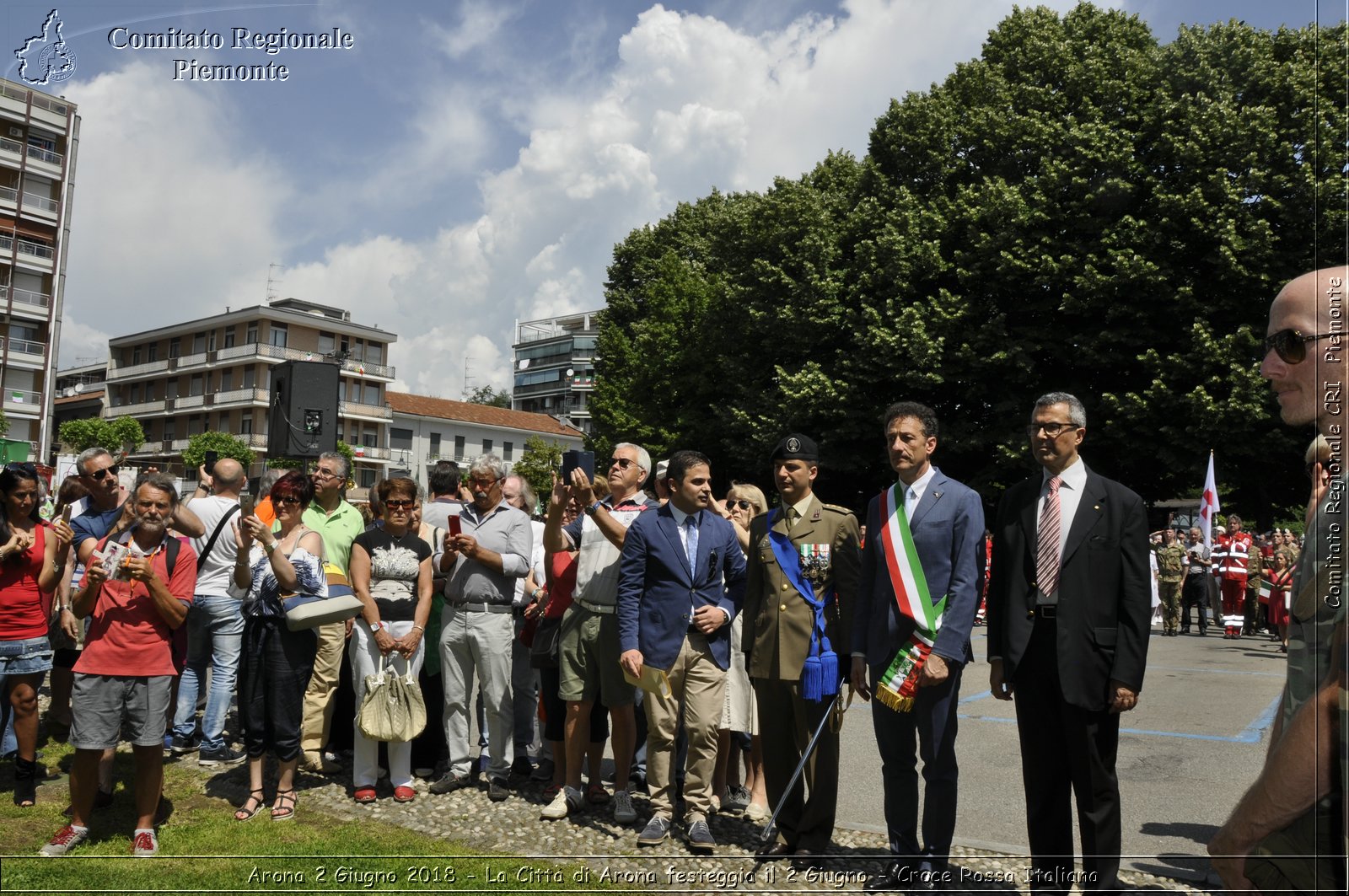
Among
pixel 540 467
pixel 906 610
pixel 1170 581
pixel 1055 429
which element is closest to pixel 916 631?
pixel 906 610

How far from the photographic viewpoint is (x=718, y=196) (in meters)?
40.2

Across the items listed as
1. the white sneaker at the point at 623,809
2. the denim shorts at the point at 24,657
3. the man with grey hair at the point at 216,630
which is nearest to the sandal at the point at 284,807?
the man with grey hair at the point at 216,630

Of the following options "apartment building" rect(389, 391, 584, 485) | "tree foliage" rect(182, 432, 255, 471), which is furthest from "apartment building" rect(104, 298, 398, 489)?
"tree foliage" rect(182, 432, 255, 471)

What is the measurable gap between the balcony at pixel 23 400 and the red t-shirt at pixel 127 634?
2440 inches

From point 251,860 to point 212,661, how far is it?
3053 mm

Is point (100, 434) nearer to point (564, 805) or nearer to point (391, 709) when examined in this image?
point (391, 709)

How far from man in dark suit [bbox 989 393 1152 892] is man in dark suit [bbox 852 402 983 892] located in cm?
24

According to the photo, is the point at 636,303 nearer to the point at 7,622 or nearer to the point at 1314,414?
the point at 7,622

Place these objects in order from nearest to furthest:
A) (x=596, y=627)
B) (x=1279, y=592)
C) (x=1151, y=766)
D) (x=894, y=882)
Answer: (x=894, y=882), (x=596, y=627), (x=1151, y=766), (x=1279, y=592)

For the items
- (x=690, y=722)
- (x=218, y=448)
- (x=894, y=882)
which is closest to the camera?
(x=894, y=882)

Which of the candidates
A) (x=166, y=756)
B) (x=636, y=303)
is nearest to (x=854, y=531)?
(x=166, y=756)

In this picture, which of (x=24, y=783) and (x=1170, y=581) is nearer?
(x=24, y=783)

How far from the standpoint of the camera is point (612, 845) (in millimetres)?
5551

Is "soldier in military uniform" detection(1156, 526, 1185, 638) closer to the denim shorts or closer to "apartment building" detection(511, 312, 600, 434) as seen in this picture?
the denim shorts
